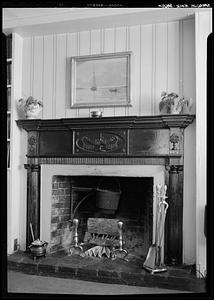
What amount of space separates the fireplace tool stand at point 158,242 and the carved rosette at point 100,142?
0.33m

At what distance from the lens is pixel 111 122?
1780 millimetres

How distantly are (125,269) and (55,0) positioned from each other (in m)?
1.38

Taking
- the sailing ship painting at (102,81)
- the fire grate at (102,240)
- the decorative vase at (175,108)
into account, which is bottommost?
the fire grate at (102,240)

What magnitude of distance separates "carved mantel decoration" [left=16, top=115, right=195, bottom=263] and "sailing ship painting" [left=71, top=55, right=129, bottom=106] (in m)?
0.15

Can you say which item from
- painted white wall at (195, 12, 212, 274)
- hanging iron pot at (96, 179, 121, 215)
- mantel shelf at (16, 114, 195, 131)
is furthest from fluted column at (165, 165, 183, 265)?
hanging iron pot at (96, 179, 121, 215)

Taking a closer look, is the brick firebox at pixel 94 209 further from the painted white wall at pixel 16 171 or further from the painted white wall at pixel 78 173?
the painted white wall at pixel 16 171

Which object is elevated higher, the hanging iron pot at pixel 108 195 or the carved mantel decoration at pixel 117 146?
the carved mantel decoration at pixel 117 146

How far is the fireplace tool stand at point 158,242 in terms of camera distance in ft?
5.31

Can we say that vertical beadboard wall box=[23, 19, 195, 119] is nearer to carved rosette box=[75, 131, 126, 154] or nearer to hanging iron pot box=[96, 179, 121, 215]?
carved rosette box=[75, 131, 126, 154]

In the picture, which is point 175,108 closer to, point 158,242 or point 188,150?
point 188,150

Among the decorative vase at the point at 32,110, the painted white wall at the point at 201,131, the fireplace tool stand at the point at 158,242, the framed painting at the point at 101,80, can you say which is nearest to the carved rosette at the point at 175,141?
the painted white wall at the point at 201,131

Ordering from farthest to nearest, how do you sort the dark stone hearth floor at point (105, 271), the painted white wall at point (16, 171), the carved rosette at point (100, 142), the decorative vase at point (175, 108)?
the painted white wall at point (16, 171), the carved rosette at point (100, 142), the decorative vase at point (175, 108), the dark stone hearth floor at point (105, 271)
